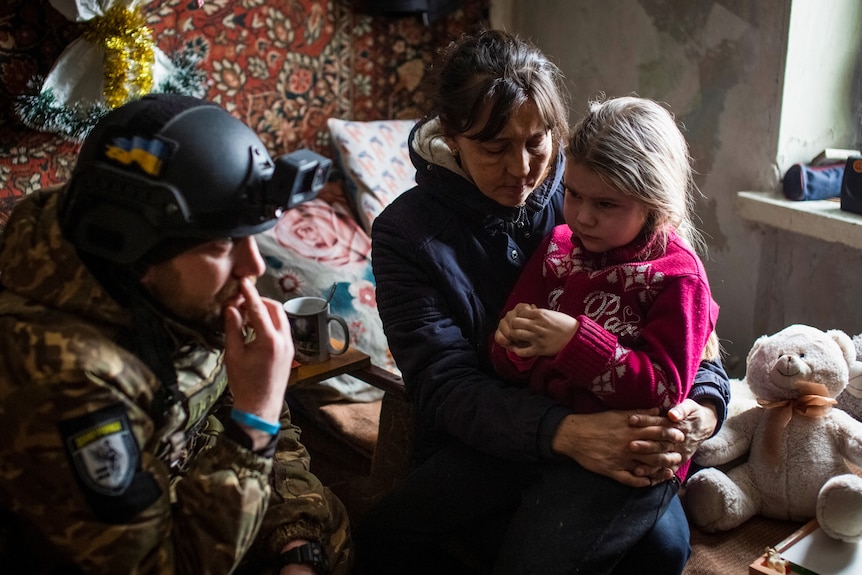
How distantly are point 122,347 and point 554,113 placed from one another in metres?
0.87

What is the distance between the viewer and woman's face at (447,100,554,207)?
61.0 inches

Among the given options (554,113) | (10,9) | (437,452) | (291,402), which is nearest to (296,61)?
(10,9)

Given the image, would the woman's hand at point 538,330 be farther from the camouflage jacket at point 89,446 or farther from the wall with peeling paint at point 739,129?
the wall with peeling paint at point 739,129

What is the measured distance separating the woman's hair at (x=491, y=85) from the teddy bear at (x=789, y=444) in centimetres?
62

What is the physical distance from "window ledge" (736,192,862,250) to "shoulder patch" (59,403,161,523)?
174 cm

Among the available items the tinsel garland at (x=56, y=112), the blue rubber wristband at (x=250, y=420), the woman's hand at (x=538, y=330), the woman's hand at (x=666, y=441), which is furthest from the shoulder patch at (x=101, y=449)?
the tinsel garland at (x=56, y=112)

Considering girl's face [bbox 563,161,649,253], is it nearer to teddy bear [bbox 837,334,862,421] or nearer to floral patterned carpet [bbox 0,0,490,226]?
teddy bear [bbox 837,334,862,421]

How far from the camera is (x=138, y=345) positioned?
3.72 ft

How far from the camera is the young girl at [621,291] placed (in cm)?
137

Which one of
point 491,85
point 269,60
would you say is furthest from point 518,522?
point 269,60

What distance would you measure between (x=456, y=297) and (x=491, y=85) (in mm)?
389

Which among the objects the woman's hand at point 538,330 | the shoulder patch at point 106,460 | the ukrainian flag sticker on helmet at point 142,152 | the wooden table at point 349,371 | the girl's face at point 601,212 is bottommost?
the wooden table at point 349,371

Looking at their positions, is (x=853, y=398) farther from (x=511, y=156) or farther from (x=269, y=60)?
(x=269, y=60)

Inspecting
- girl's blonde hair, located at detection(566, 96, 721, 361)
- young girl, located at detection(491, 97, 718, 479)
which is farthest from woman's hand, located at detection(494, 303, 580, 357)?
girl's blonde hair, located at detection(566, 96, 721, 361)
